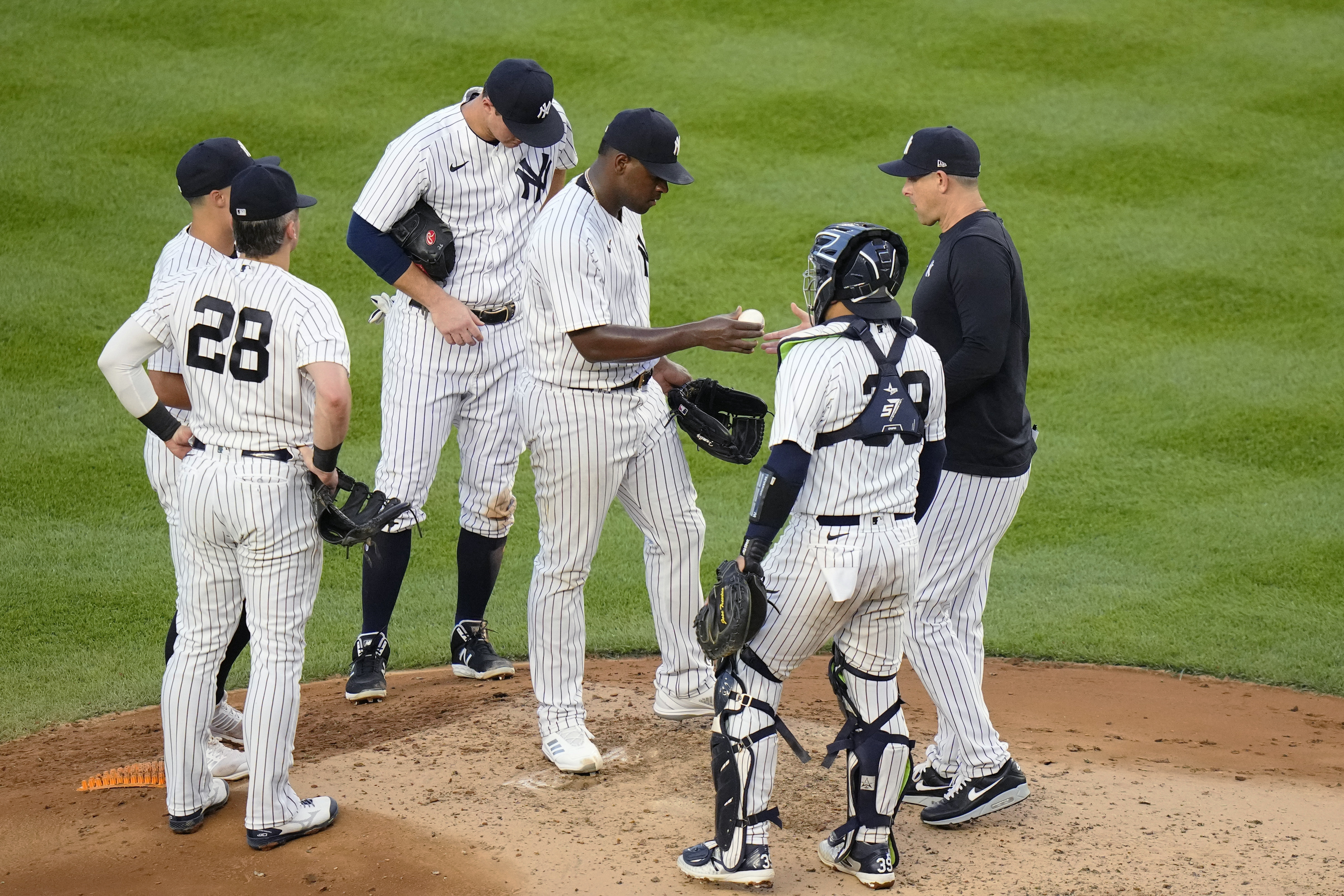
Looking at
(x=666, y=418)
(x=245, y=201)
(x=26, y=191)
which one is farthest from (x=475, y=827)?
(x=26, y=191)

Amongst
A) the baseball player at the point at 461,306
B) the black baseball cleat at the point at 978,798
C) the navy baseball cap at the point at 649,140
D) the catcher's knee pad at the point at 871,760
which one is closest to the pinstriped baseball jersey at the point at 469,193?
the baseball player at the point at 461,306

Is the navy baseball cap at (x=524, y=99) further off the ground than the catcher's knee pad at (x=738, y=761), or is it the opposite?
the navy baseball cap at (x=524, y=99)

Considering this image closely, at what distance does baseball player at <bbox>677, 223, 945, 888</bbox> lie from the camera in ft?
12.0

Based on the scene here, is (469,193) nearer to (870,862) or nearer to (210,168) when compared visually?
(210,168)

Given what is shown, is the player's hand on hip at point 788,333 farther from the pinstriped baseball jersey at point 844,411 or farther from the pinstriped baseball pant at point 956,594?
the pinstriped baseball pant at point 956,594

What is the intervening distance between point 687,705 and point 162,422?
2.03 m

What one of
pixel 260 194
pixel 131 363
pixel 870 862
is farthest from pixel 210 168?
pixel 870 862

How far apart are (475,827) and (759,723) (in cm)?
96

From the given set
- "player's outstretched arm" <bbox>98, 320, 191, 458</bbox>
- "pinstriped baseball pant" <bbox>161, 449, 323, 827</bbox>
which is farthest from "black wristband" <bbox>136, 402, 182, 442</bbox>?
"pinstriped baseball pant" <bbox>161, 449, 323, 827</bbox>

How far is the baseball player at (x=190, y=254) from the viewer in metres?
4.20

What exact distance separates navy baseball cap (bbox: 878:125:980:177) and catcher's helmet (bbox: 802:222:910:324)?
60 cm

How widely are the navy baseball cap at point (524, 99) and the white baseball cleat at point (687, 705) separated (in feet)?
6.60

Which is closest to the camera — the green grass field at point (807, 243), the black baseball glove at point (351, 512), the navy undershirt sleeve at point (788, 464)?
the navy undershirt sleeve at point (788, 464)

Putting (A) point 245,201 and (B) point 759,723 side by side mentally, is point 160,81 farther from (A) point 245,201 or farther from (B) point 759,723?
(B) point 759,723
